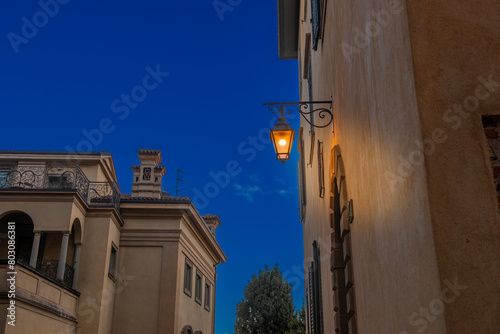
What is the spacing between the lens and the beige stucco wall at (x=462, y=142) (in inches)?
79.0

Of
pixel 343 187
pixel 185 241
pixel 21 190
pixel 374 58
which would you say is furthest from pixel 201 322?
pixel 374 58

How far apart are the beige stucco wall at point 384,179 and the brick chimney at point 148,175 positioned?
20.2 m

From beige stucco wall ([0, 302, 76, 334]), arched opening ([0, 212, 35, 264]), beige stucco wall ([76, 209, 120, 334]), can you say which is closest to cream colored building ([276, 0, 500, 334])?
beige stucco wall ([0, 302, 76, 334])

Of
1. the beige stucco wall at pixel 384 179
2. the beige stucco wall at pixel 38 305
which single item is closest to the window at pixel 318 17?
the beige stucco wall at pixel 384 179

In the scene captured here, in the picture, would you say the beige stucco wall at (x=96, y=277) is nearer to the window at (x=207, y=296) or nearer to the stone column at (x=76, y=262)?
the stone column at (x=76, y=262)

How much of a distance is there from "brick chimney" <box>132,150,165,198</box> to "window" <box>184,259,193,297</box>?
3917mm

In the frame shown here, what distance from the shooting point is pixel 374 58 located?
332cm

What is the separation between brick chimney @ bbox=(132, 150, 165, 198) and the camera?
24.5 m

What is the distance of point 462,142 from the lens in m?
2.25

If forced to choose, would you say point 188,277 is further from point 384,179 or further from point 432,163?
point 432,163

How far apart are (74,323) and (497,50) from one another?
17776mm

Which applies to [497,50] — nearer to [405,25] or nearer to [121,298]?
[405,25]

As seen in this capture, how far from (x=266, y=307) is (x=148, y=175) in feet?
53.2

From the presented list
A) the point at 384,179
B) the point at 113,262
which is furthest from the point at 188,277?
the point at 384,179
